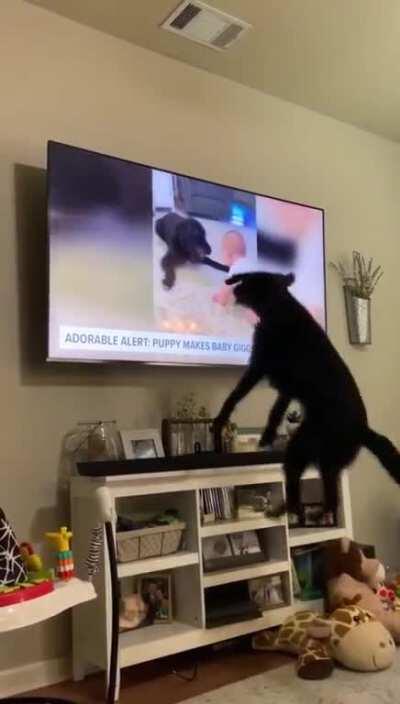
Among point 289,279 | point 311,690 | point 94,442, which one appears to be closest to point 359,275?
point 289,279

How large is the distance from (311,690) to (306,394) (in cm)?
98

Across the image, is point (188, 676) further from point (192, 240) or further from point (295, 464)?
point (192, 240)

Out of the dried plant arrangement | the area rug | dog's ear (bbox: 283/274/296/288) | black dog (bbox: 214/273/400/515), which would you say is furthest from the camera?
the dried plant arrangement

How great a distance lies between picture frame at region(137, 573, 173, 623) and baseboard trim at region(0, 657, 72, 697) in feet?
1.06

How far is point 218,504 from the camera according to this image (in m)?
2.52

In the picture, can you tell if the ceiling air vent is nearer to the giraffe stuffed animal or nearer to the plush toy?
the plush toy

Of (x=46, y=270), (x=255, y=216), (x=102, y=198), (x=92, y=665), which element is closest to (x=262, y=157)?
(x=255, y=216)

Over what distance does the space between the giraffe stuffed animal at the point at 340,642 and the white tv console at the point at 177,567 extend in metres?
0.17

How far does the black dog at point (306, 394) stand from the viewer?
246 centimetres

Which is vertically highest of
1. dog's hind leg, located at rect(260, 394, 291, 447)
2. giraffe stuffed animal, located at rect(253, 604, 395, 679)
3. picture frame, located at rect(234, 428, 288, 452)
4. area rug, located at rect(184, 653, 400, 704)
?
dog's hind leg, located at rect(260, 394, 291, 447)

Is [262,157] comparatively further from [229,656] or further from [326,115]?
[229,656]

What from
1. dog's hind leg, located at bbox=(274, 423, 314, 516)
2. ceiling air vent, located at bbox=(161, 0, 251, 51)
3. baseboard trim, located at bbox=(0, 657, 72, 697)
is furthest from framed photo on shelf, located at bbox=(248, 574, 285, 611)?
ceiling air vent, located at bbox=(161, 0, 251, 51)

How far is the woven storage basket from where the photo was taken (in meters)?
2.21

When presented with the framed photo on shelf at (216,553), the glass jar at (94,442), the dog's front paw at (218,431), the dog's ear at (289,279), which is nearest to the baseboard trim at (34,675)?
the framed photo on shelf at (216,553)
